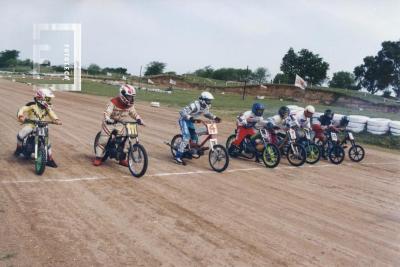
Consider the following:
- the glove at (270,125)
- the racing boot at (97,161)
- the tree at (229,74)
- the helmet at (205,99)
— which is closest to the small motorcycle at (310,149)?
the glove at (270,125)

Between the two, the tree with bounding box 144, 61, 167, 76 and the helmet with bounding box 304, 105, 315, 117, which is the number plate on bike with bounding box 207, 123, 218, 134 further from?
the tree with bounding box 144, 61, 167, 76

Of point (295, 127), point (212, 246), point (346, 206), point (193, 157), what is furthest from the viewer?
point (295, 127)

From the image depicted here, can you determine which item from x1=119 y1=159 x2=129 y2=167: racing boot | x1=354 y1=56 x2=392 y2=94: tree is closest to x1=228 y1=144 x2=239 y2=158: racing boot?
x1=119 y1=159 x2=129 y2=167: racing boot

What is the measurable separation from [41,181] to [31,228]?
8.62 ft

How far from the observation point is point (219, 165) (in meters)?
10.5

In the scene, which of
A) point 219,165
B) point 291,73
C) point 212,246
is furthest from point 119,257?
point 291,73

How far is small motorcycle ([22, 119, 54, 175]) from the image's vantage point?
875cm

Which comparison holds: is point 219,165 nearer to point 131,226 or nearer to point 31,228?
point 131,226

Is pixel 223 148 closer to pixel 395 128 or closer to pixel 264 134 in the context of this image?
pixel 264 134

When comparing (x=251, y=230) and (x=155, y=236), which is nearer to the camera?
(x=155, y=236)

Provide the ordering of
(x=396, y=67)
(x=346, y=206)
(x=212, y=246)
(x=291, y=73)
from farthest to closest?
(x=291, y=73) < (x=396, y=67) < (x=346, y=206) < (x=212, y=246)

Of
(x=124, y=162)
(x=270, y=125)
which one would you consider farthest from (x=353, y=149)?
(x=124, y=162)

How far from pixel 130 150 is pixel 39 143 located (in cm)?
197

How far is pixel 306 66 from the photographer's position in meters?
76.8
